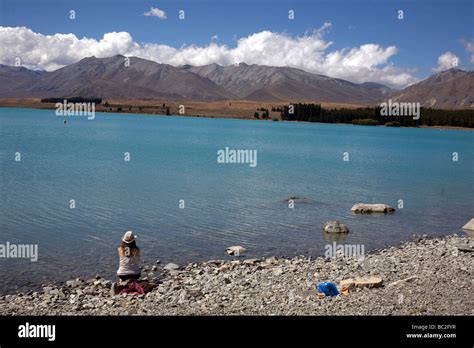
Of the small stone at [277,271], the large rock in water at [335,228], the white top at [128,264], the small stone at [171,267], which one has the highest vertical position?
the white top at [128,264]

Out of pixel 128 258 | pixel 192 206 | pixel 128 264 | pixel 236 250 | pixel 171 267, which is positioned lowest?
pixel 171 267

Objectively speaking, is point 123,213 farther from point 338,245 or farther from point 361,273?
point 361,273

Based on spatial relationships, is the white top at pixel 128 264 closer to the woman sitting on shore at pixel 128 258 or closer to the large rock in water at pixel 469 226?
the woman sitting on shore at pixel 128 258

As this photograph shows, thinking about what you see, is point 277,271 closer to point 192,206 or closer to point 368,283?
point 368,283

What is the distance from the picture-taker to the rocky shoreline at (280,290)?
1267 cm

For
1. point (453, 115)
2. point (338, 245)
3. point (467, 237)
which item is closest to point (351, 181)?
point (467, 237)

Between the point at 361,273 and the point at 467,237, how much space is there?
10915 mm

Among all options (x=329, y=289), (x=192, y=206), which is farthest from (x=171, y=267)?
(x=192, y=206)

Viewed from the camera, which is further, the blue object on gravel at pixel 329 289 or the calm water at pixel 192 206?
the calm water at pixel 192 206

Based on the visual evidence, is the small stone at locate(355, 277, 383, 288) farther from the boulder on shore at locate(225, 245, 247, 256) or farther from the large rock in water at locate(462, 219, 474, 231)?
the large rock in water at locate(462, 219, 474, 231)

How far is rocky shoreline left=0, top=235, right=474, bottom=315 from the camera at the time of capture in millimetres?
12672

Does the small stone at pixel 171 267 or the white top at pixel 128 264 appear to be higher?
the white top at pixel 128 264

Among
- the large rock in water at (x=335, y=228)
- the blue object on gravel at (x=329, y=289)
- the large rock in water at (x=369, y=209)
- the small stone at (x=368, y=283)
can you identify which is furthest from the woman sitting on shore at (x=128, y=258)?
the large rock in water at (x=369, y=209)

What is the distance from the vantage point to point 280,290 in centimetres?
1574
